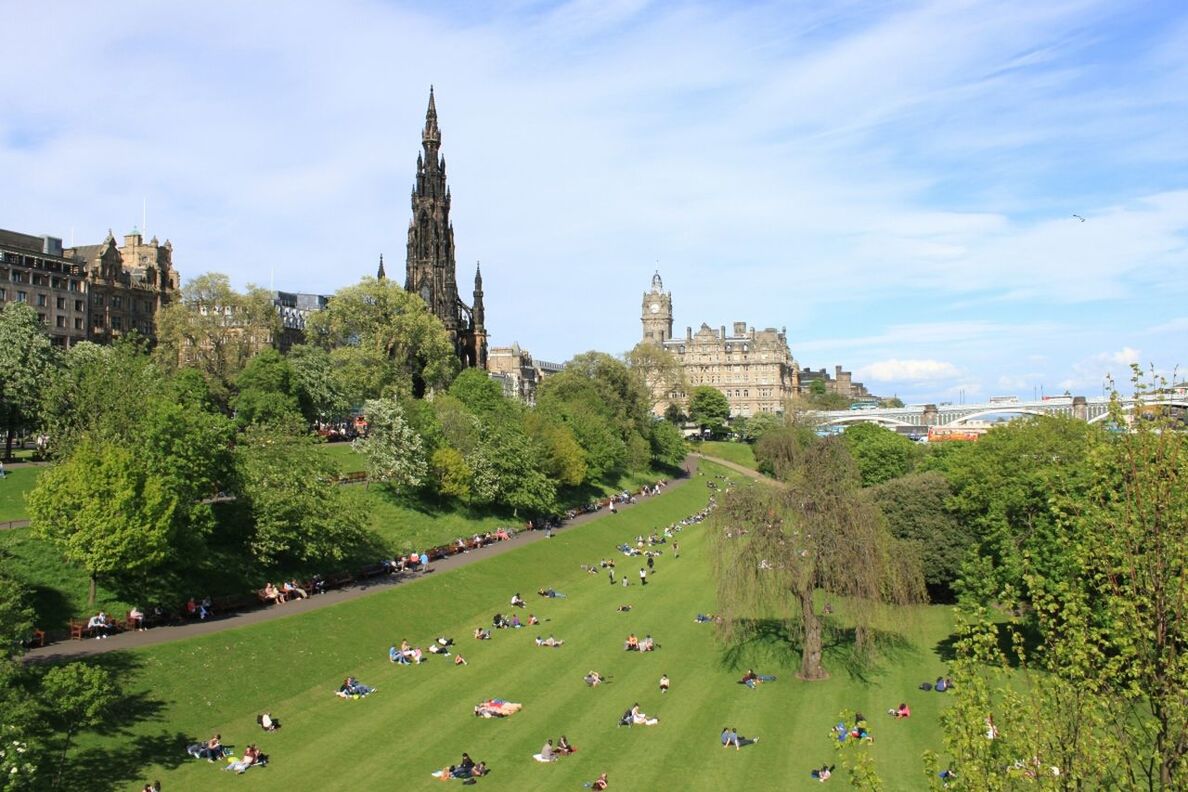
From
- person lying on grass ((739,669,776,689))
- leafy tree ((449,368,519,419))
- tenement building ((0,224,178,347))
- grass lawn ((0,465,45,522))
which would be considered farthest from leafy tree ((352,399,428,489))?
tenement building ((0,224,178,347))

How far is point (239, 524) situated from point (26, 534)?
10.6 metres

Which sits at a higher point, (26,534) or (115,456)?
(115,456)

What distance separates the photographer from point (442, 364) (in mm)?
93812

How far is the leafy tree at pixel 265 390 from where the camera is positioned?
7694cm

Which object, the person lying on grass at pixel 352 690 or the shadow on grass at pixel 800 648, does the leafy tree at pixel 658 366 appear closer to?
the shadow on grass at pixel 800 648

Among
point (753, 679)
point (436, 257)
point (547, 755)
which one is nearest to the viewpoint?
point (547, 755)

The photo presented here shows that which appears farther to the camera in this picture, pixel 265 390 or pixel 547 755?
pixel 265 390

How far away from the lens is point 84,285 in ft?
336

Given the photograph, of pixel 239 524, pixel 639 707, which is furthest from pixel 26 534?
pixel 639 707

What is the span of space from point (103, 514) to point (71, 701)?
11997 mm

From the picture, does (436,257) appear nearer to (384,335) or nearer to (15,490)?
(384,335)

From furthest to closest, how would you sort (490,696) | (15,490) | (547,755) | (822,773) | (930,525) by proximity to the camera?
(15,490) → (930,525) → (490,696) → (547,755) → (822,773)

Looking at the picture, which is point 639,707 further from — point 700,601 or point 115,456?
point 115,456

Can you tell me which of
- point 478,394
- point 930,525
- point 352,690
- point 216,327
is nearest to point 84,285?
point 216,327
